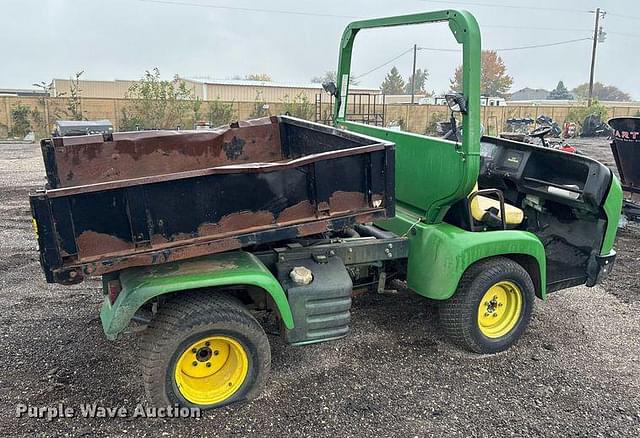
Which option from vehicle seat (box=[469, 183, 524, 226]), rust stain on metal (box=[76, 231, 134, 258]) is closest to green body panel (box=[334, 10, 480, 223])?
vehicle seat (box=[469, 183, 524, 226])

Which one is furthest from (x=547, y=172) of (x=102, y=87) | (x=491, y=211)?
(x=102, y=87)

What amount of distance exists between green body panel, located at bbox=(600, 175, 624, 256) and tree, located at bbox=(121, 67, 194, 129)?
22968mm

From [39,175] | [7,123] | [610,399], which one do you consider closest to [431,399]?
[610,399]

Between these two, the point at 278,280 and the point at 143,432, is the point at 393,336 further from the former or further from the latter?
the point at 143,432

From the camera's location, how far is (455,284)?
3.84 metres

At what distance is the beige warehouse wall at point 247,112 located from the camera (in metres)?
23.2

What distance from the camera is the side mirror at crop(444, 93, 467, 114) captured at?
3586 millimetres

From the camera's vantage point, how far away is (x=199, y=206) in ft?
9.95

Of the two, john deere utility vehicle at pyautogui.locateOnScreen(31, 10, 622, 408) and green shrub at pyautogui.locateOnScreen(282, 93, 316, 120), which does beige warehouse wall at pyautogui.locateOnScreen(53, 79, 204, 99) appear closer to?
green shrub at pyautogui.locateOnScreen(282, 93, 316, 120)

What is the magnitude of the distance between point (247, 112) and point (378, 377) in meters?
24.7

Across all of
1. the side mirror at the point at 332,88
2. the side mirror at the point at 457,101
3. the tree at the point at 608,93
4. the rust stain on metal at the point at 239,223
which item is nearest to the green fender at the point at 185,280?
the rust stain on metal at the point at 239,223

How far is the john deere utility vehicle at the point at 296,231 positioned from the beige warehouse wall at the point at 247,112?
14830mm

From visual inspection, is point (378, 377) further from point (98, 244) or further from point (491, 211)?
point (98, 244)

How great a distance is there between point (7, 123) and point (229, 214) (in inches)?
945
